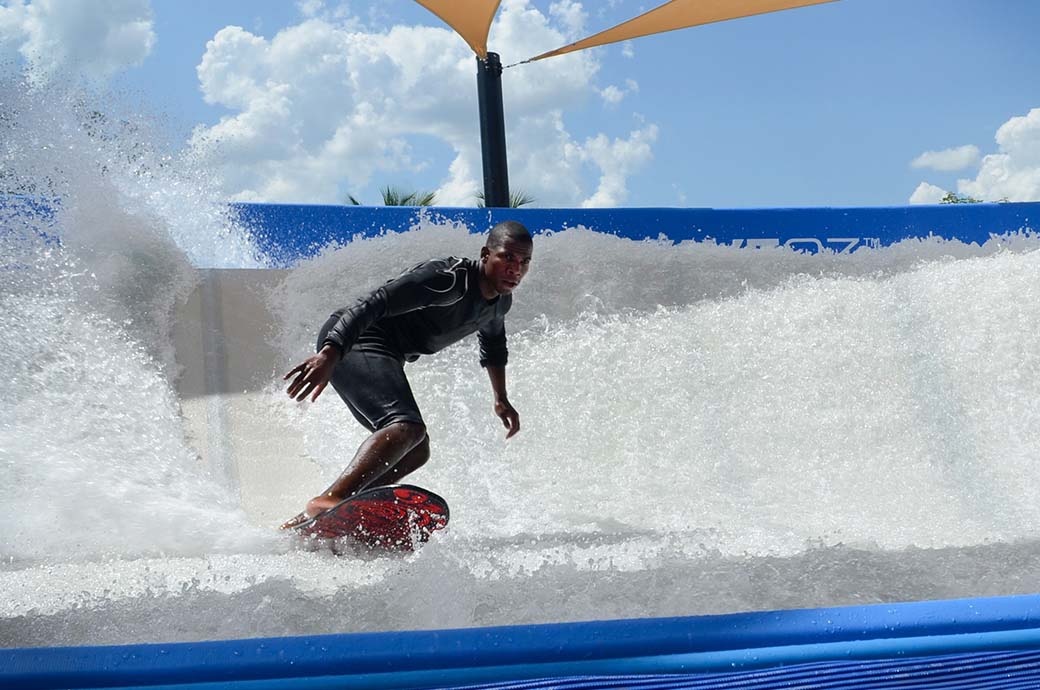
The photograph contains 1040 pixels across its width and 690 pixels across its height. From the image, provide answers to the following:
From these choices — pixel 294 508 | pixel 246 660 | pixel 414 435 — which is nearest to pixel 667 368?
pixel 294 508

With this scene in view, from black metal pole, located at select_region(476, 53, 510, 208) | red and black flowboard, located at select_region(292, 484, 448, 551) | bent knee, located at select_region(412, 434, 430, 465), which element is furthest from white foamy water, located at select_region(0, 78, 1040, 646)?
black metal pole, located at select_region(476, 53, 510, 208)

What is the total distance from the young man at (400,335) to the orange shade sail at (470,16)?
3.92 m

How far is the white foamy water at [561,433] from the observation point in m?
1.90

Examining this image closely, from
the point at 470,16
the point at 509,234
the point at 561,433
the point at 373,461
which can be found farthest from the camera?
the point at 470,16

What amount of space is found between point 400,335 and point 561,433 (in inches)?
57.3

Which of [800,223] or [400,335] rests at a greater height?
[800,223]

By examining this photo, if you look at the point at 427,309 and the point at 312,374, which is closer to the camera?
the point at 312,374

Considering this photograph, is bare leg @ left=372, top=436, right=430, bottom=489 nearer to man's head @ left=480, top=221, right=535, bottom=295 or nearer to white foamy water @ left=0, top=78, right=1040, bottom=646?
white foamy water @ left=0, top=78, right=1040, bottom=646

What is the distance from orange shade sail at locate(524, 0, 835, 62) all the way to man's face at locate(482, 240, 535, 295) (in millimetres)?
4366

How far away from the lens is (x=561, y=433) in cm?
402

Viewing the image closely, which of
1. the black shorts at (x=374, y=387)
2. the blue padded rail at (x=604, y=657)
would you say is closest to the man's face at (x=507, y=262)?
the black shorts at (x=374, y=387)

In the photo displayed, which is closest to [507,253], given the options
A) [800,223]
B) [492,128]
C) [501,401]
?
[501,401]

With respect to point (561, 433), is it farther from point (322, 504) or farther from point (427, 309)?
point (322, 504)

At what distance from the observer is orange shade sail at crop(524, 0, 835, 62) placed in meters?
6.45
